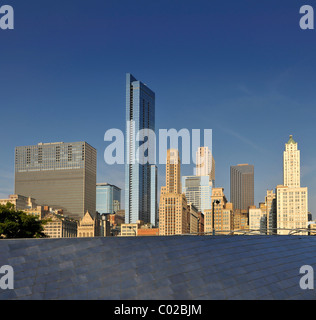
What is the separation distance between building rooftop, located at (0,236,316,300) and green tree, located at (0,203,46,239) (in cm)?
3409

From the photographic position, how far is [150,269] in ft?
77.9

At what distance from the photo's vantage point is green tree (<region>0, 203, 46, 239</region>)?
187 feet

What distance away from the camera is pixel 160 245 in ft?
85.0

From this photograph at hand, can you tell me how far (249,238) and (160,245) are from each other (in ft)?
22.0

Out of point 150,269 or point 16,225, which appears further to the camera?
point 16,225

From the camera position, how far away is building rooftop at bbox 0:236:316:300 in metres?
22.1

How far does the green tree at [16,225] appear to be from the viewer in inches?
2249

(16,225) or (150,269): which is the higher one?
(150,269)

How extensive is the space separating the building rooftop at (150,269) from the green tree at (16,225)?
112 feet

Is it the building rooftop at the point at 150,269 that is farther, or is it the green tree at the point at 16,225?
the green tree at the point at 16,225

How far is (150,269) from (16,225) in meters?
39.2

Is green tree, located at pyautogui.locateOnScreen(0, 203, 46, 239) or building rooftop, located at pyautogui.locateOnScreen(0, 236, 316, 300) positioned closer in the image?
building rooftop, located at pyautogui.locateOnScreen(0, 236, 316, 300)
